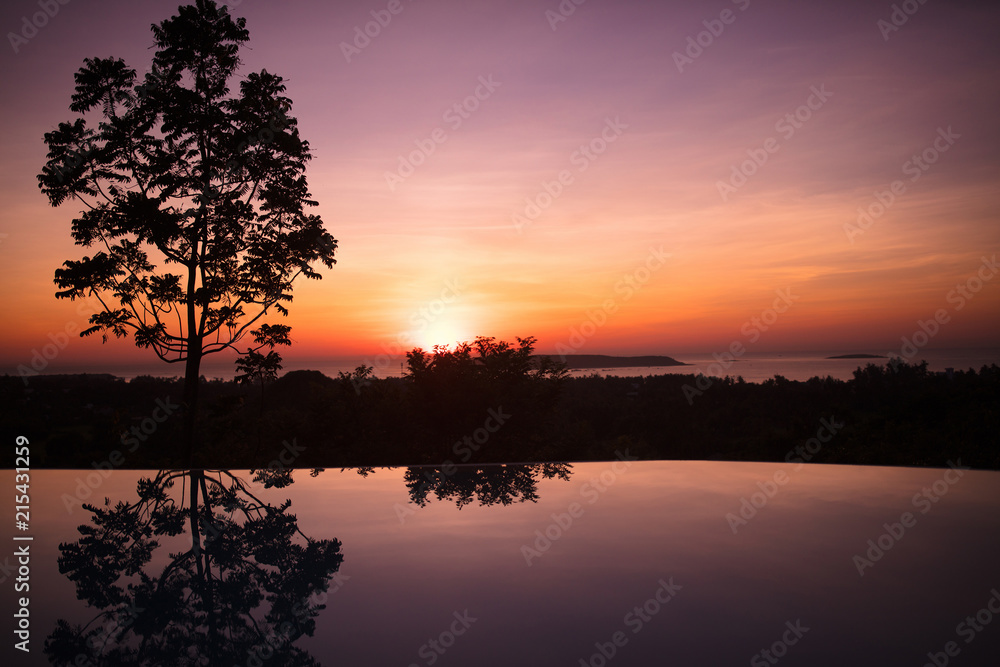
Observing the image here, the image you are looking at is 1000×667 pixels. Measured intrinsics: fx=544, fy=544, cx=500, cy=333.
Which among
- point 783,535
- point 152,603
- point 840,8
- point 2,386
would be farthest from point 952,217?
point 2,386

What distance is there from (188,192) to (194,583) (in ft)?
23.0

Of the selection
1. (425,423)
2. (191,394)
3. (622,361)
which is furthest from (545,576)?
(622,361)

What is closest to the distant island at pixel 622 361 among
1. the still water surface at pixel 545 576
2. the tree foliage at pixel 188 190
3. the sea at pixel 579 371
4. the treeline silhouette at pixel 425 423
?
the sea at pixel 579 371

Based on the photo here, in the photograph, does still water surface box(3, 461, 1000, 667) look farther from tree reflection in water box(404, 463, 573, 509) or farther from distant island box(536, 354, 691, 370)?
distant island box(536, 354, 691, 370)

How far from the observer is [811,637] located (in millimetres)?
2502

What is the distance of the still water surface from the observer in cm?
244

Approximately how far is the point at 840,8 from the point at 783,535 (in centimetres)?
807

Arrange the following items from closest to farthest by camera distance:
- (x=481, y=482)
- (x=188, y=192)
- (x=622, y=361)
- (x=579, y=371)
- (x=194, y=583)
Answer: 1. (x=194, y=583)
2. (x=481, y=482)
3. (x=188, y=192)
4. (x=579, y=371)
5. (x=622, y=361)

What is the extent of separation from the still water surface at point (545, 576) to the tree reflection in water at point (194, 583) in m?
0.02

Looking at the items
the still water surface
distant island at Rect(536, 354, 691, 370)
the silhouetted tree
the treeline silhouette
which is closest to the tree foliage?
the silhouetted tree

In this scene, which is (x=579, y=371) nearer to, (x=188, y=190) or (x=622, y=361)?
(x=188, y=190)

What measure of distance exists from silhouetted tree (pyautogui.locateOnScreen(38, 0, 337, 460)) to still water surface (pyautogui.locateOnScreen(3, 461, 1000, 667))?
3.27 metres

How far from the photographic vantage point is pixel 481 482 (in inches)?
250

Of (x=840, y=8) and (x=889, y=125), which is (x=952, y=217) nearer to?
(x=889, y=125)
